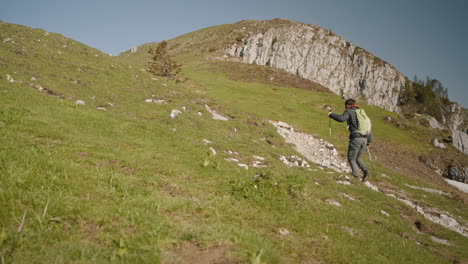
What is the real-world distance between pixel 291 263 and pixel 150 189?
14.4 ft

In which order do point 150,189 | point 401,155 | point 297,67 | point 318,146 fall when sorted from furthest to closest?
point 297,67, point 401,155, point 318,146, point 150,189

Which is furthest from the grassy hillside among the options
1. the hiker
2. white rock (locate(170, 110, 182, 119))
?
the hiker

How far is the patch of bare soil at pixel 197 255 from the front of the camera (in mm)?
4895

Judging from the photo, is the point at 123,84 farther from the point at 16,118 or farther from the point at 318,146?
the point at 318,146

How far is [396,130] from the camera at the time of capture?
51.2 meters

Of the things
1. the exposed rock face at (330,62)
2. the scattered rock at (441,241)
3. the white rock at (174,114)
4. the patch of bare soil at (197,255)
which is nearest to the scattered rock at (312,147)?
the scattered rock at (441,241)

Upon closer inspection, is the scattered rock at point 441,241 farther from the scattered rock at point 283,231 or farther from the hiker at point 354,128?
the scattered rock at point 283,231

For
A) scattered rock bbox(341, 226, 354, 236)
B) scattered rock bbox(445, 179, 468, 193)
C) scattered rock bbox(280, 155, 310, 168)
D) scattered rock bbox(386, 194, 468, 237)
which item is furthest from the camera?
scattered rock bbox(445, 179, 468, 193)

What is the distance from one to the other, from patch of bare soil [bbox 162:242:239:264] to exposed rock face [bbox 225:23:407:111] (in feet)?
383

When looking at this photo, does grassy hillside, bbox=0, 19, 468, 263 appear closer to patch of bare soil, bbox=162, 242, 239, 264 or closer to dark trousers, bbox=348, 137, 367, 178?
patch of bare soil, bbox=162, 242, 239, 264

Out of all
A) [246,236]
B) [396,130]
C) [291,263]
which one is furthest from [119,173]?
[396,130]

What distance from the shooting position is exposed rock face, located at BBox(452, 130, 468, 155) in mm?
52188

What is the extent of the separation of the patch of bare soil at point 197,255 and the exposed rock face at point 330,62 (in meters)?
117

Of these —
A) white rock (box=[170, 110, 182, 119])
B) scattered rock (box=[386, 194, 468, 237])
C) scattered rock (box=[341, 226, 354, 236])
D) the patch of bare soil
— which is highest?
white rock (box=[170, 110, 182, 119])
